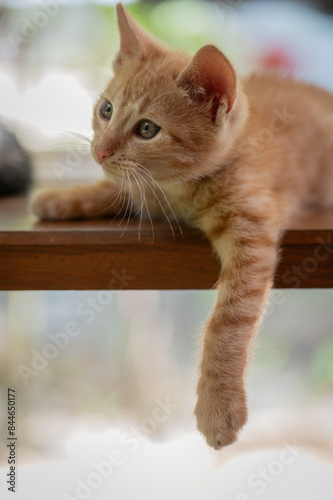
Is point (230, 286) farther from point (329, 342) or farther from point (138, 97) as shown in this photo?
point (329, 342)

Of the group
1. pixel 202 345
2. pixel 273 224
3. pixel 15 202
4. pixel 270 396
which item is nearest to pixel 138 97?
pixel 273 224

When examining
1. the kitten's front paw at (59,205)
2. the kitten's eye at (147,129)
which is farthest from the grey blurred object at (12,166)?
the kitten's eye at (147,129)

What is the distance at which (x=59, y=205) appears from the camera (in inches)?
45.3

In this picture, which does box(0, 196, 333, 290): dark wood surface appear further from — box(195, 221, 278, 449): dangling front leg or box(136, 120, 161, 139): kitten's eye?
box(136, 120, 161, 139): kitten's eye

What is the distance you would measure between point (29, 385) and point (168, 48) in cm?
78

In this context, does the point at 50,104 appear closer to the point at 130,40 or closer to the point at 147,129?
the point at 130,40
